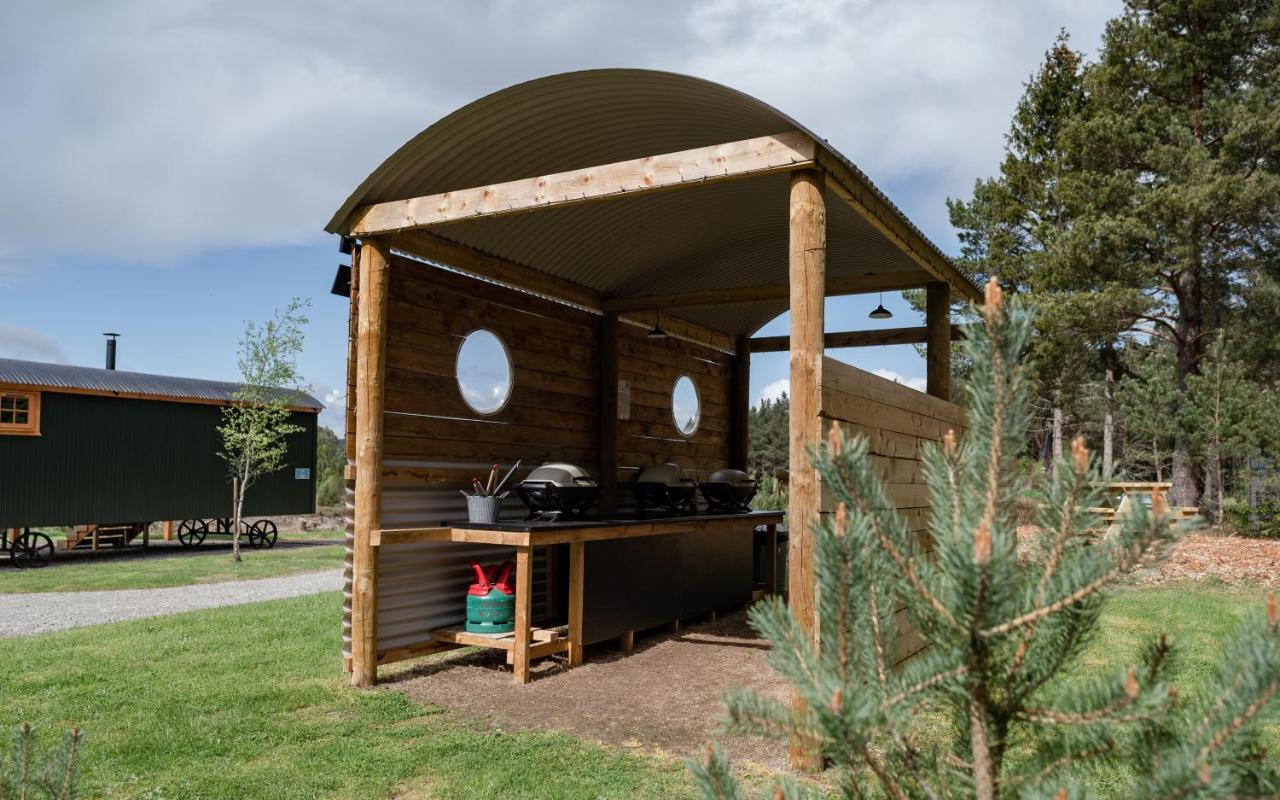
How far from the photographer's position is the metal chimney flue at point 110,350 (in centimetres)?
1947

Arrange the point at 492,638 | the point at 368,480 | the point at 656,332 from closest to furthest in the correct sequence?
the point at 368,480
the point at 492,638
the point at 656,332

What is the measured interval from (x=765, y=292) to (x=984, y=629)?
689cm

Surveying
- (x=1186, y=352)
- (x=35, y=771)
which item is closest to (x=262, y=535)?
(x=35, y=771)

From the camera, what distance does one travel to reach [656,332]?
8.85 m

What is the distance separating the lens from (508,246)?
7.05 m

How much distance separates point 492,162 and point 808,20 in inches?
143

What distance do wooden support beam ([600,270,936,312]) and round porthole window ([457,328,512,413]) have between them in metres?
1.61

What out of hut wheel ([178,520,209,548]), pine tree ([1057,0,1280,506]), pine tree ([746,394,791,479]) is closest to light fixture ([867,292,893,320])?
pine tree ([1057,0,1280,506])

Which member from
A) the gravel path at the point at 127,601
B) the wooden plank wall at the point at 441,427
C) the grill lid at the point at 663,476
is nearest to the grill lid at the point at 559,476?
the wooden plank wall at the point at 441,427

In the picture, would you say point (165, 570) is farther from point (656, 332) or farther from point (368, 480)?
point (368, 480)

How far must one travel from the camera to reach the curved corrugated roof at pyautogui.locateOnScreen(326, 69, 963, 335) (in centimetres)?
532

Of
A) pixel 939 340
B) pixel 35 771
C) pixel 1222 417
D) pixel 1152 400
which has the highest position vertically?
pixel 1152 400

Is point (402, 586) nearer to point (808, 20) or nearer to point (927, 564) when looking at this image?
point (927, 564)

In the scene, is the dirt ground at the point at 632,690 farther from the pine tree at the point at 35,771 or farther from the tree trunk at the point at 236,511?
the tree trunk at the point at 236,511
